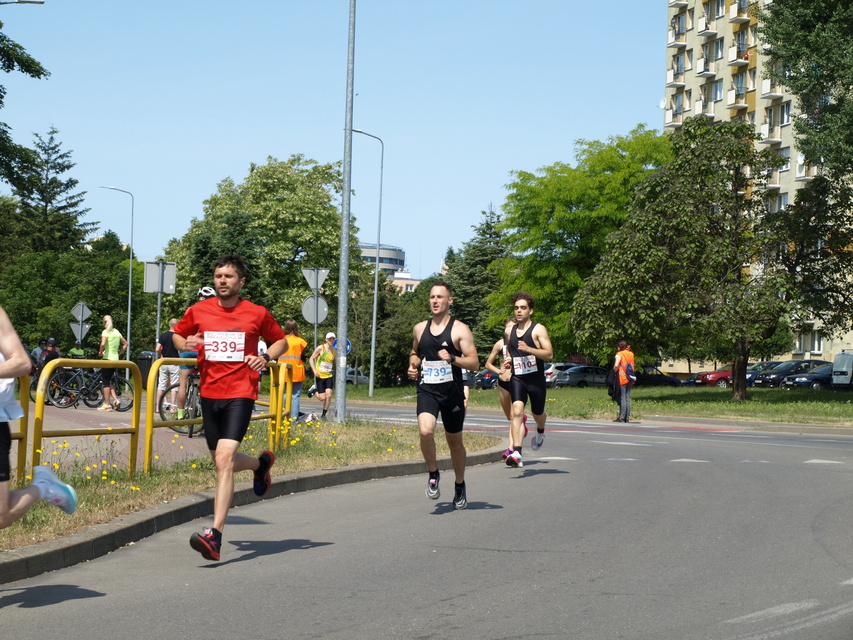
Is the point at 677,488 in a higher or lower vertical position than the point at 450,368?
lower

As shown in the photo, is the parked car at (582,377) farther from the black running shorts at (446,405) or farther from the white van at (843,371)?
the black running shorts at (446,405)

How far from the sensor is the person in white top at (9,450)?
548 cm

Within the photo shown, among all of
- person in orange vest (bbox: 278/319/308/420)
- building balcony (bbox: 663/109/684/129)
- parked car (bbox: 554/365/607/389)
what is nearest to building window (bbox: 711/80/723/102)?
building balcony (bbox: 663/109/684/129)

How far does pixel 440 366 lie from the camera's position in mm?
9641

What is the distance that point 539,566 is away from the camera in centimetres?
715

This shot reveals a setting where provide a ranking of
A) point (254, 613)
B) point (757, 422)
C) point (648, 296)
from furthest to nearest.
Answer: point (648, 296)
point (757, 422)
point (254, 613)

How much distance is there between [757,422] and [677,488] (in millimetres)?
17304

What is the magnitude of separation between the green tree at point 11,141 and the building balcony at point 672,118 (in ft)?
181

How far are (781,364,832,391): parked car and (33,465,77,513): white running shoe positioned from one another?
175 ft

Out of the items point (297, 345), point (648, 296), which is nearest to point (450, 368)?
point (297, 345)

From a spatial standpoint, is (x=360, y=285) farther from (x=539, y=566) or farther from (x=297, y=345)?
(x=539, y=566)

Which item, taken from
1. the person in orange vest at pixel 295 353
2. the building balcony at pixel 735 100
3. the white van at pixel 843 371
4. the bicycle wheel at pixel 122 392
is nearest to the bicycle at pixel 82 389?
the bicycle wheel at pixel 122 392

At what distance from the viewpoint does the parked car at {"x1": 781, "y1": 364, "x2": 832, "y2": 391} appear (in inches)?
2224

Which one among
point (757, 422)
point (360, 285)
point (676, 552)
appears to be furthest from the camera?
point (360, 285)
